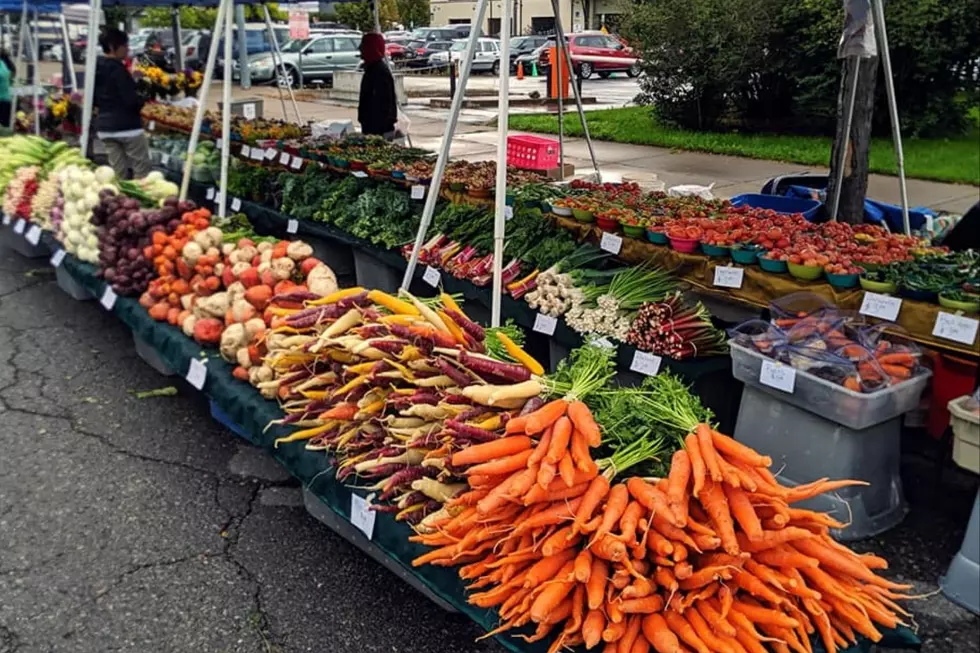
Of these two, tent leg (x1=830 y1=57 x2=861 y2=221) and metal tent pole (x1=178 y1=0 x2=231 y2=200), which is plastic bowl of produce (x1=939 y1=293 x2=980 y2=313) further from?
metal tent pole (x1=178 y1=0 x2=231 y2=200)

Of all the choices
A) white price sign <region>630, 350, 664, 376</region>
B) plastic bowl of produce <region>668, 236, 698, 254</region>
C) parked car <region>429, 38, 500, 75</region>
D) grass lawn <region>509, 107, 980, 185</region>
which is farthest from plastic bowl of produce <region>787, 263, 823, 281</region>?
parked car <region>429, 38, 500, 75</region>

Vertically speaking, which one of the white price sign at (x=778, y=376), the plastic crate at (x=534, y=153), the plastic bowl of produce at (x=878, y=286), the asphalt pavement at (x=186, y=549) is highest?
the plastic crate at (x=534, y=153)

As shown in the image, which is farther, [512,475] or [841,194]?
[841,194]

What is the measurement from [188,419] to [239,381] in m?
1.14

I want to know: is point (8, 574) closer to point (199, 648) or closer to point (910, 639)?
point (199, 648)

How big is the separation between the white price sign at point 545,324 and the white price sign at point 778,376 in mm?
1313

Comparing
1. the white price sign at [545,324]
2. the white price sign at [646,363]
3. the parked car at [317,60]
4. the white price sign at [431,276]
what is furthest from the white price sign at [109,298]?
the parked car at [317,60]

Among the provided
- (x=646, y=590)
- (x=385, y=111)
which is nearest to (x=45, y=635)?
(x=646, y=590)

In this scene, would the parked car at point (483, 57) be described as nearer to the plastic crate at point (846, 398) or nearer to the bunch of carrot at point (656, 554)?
the plastic crate at point (846, 398)

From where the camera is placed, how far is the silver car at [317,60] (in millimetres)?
27000

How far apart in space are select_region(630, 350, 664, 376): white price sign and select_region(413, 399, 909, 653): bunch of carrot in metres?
1.65

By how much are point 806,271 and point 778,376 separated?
77 cm

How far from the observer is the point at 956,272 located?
393cm

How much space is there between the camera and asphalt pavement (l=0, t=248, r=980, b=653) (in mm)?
3131
